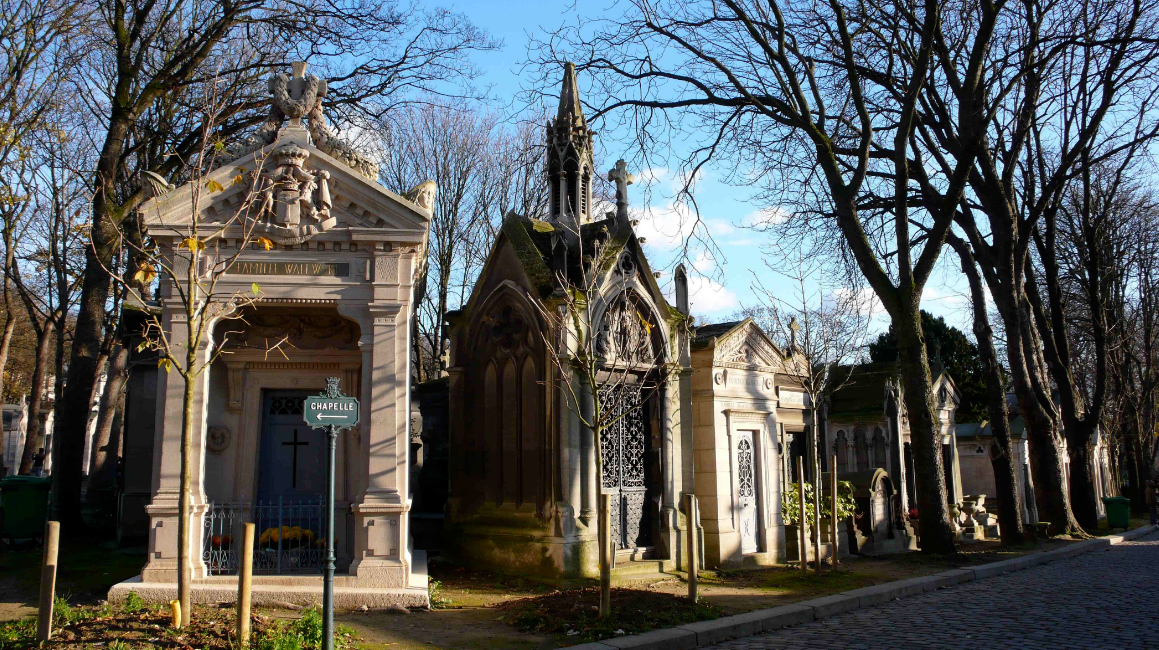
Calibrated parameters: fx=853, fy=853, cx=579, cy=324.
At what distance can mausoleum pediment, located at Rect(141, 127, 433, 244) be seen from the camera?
9.82 m

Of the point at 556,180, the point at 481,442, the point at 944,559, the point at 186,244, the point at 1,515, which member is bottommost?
the point at 944,559

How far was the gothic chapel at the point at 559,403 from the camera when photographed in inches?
463

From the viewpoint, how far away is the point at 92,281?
14055 mm

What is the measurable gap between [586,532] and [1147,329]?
79.7 feet

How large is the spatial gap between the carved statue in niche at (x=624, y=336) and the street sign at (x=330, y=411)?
19.0ft

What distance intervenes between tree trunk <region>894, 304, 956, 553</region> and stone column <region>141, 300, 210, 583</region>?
11.1 m

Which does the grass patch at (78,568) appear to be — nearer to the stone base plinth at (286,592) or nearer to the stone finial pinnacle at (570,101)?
the stone base plinth at (286,592)

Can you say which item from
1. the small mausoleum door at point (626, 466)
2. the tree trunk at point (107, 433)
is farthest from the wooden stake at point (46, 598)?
the tree trunk at point (107, 433)

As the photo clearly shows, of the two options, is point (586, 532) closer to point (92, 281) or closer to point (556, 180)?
point (556, 180)

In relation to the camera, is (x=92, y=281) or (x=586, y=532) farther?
(x=92, y=281)

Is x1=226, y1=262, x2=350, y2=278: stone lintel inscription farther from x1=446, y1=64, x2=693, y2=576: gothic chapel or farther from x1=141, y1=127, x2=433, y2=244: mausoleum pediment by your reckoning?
x1=446, y1=64, x2=693, y2=576: gothic chapel

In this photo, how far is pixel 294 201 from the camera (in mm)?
10000

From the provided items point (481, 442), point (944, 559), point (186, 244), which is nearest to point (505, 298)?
point (481, 442)

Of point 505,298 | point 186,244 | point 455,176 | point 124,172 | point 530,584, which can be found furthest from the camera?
point 455,176
